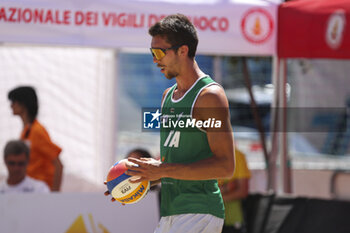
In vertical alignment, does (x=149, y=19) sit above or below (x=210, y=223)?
above

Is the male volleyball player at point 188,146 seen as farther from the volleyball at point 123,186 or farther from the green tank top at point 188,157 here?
the volleyball at point 123,186

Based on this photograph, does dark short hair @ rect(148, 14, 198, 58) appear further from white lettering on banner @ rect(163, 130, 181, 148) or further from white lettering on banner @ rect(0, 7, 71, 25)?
white lettering on banner @ rect(0, 7, 71, 25)

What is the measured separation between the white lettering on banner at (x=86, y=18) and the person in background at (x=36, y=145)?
51.2 inches

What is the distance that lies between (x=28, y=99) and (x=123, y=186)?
157 inches

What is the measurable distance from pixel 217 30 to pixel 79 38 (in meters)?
1.42

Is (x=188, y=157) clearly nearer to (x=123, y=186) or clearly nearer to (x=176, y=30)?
(x=123, y=186)

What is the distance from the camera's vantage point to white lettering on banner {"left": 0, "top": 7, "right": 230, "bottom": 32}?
5.88 meters

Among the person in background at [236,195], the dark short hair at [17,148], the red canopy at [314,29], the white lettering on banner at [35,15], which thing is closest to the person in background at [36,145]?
the dark short hair at [17,148]

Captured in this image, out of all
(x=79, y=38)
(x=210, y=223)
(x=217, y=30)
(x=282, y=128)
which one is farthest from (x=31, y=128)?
(x=210, y=223)

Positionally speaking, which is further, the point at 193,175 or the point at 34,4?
the point at 34,4

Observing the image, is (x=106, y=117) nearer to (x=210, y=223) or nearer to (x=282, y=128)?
(x=282, y=128)

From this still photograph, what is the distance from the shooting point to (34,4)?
5926mm

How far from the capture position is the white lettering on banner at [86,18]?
5.88 m

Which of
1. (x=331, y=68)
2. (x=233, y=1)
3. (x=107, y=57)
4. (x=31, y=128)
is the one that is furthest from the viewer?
(x=331, y=68)
